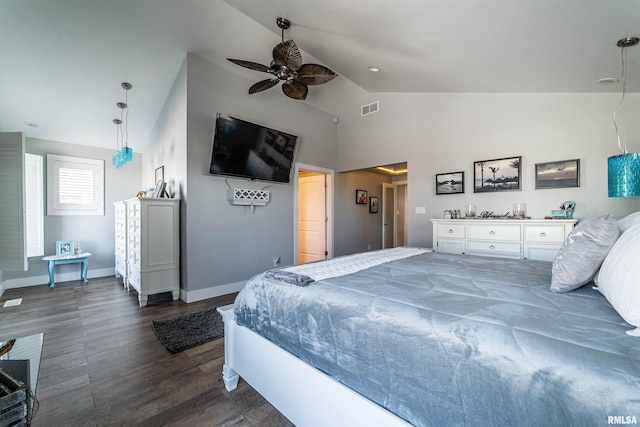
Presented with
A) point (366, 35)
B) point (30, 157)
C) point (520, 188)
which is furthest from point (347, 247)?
point (30, 157)

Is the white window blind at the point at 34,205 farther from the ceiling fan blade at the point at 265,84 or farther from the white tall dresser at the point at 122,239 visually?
the ceiling fan blade at the point at 265,84

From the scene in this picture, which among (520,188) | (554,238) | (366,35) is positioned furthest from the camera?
(520,188)

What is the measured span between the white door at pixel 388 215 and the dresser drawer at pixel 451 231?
287cm

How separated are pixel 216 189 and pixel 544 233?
13.5ft

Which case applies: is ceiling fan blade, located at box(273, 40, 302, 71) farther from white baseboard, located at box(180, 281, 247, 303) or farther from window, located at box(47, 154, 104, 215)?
window, located at box(47, 154, 104, 215)

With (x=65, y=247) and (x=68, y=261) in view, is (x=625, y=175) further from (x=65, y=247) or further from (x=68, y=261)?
(x=65, y=247)

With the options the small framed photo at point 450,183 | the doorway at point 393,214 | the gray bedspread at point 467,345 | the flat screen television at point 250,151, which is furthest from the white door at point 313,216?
the gray bedspread at point 467,345

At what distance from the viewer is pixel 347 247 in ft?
18.2

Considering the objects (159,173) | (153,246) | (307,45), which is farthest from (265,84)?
(159,173)

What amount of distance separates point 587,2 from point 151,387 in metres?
A: 3.72

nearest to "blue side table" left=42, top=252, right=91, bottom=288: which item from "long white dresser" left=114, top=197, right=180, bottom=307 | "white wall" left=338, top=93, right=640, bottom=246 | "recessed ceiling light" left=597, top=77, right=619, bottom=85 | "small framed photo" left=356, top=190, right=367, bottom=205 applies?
"long white dresser" left=114, top=197, right=180, bottom=307

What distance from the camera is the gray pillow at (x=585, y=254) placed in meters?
1.07

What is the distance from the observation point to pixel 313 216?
543 centimetres

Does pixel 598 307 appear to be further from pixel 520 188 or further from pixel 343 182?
pixel 343 182
